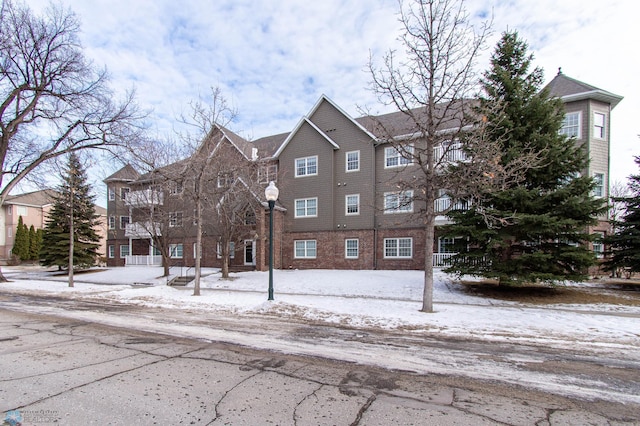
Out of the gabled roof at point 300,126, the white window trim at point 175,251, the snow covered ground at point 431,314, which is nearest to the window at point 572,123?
the snow covered ground at point 431,314

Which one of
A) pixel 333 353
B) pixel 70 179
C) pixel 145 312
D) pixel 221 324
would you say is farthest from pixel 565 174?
pixel 70 179

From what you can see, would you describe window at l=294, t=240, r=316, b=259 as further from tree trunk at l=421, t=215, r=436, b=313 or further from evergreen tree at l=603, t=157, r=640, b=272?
evergreen tree at l=603, t=157, r=640, b=272

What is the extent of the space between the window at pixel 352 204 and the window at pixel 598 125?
15.6 meters

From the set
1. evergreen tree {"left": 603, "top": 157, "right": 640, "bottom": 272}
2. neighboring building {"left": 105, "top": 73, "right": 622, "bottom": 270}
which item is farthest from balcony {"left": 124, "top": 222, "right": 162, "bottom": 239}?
evergreen tree {"left": 603, "top": 157, "right": 640, "bottom": 272}

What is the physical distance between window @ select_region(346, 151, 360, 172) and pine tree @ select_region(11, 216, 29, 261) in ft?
147

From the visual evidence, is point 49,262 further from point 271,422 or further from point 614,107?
point 614,107

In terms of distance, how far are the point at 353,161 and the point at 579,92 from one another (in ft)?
48.6

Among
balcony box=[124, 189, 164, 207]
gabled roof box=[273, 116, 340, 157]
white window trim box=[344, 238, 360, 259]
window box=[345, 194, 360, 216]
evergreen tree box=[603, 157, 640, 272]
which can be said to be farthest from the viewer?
gabled roof box=[273, 116, 340, 157]

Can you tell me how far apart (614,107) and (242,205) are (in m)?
25.0

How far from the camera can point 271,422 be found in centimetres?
349

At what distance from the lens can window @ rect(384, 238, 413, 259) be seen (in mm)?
22688

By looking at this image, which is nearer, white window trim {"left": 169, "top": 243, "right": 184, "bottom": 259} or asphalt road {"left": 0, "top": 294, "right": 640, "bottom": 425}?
asphalt road {"left": 0, "top": 294, "right": 640, "bottom": 425}

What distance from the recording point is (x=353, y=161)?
24688 mm

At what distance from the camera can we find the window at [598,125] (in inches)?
835
